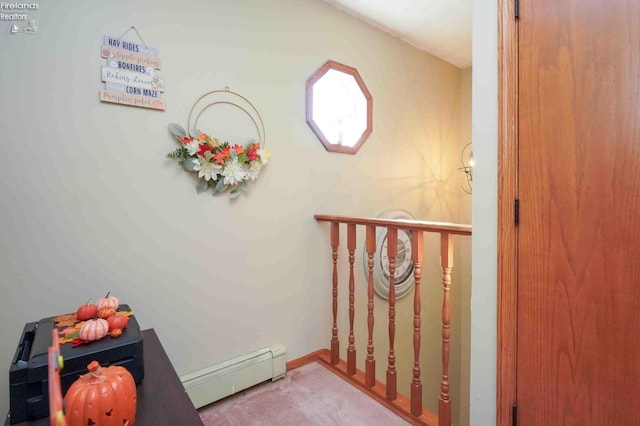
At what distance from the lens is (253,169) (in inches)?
68.2

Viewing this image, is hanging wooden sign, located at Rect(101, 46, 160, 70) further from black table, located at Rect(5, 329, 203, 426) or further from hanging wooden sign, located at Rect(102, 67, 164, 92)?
black table, located at Rect(5, 329, 203, 426)

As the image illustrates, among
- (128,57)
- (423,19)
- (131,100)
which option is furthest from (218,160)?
(423,19)

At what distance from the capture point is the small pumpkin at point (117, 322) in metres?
0.97

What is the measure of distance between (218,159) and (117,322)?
892 millimetres

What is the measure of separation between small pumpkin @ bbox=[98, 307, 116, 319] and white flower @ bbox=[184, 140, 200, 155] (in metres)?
0.80

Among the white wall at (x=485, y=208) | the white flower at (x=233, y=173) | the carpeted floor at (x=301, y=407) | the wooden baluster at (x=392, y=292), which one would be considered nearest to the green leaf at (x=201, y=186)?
the white flower at (x=233, y=173)

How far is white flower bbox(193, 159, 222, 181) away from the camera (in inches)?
62.0

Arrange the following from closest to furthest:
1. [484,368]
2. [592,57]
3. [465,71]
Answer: [592,57]
[484,368]
[465,71]

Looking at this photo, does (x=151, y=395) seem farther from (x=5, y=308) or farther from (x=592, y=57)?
(x=592, y=57)

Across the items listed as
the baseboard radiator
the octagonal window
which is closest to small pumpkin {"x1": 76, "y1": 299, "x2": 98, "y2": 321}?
the baseboard radiator

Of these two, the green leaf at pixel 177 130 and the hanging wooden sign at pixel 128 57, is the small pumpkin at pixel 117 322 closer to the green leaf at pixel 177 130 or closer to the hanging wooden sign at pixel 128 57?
the green leaf at pixel 177 130

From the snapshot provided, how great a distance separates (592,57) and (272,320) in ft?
5.96

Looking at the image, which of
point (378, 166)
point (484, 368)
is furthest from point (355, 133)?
point (484, 368)

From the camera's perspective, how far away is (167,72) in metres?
1.54
